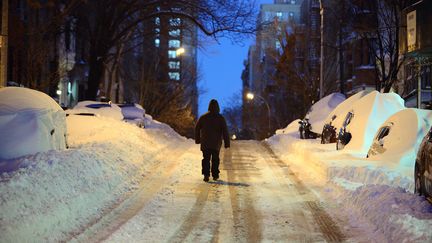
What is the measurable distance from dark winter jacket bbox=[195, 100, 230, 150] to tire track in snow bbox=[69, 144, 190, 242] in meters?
1.08

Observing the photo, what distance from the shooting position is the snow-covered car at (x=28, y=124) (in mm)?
10430

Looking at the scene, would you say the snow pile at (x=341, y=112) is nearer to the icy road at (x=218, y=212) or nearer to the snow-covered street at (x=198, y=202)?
the snow-covered street at (x=198, y=202)

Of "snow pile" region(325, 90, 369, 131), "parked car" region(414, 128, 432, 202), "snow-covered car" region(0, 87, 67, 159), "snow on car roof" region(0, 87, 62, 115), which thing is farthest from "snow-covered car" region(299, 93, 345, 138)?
"parked car" region(414, 128, 432, 202)

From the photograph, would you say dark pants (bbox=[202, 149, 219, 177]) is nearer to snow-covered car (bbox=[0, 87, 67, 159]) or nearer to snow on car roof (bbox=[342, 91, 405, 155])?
snow-covered car (bbox=[0, 87, 67, 159])

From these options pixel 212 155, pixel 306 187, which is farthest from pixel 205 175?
pixel 306 187

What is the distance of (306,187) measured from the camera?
10.6m

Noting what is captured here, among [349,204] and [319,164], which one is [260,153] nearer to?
[319,164]

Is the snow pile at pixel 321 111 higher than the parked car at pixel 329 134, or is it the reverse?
the snow pile at pixel 321 111

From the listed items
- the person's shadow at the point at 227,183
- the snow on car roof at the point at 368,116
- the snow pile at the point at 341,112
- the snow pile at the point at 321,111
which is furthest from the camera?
the snow pile at the point at 321,111

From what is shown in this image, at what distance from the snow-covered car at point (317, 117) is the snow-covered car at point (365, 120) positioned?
6.43 metres

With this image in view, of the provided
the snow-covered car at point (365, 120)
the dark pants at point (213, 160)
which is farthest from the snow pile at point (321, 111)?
the dark pants at point (213, 160)

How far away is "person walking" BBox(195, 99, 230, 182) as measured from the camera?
38.0 ft

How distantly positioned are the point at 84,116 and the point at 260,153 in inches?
233

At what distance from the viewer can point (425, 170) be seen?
289 inches
